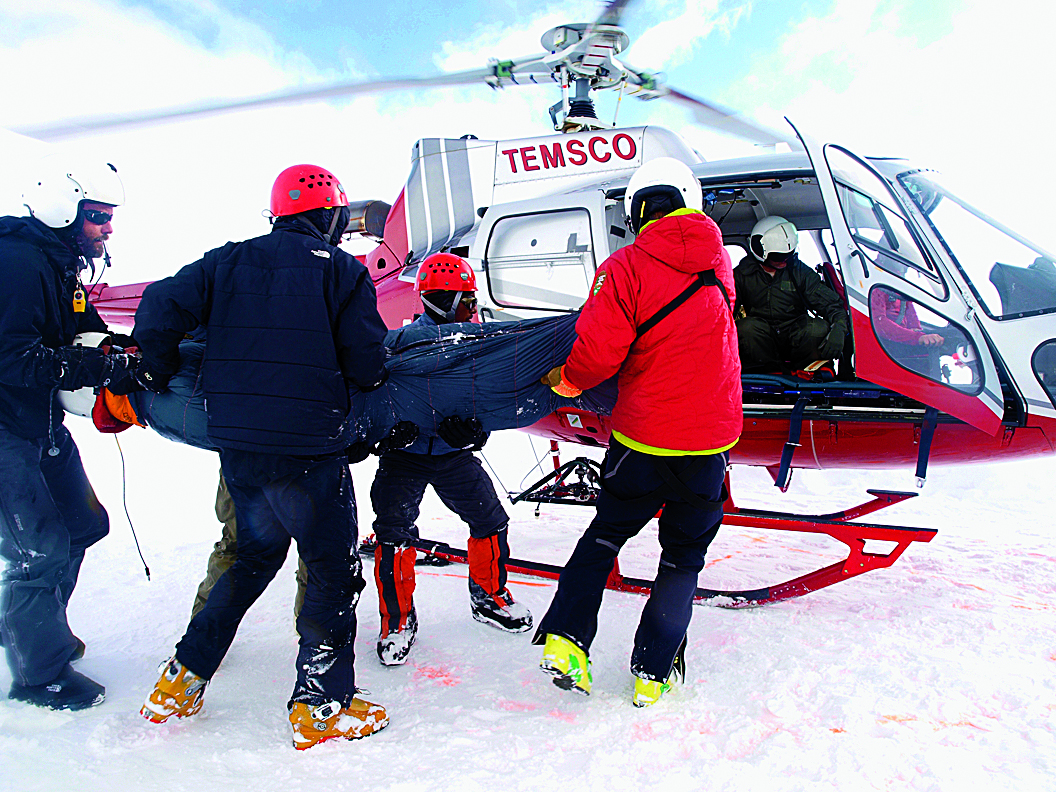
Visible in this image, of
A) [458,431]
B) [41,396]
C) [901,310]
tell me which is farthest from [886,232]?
[41,396]

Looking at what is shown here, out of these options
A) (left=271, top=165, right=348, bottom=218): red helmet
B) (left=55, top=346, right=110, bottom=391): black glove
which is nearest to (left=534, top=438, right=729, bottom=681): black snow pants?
(left=271, top=165, right=348, bottom=218): red helmet

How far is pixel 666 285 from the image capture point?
7.43ft

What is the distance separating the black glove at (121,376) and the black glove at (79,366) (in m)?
0.02

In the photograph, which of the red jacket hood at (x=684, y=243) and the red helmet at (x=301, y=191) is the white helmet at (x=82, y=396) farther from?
the red jacket hood at (x=684, y=243)

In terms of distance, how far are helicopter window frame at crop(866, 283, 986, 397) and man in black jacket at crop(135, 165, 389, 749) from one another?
227cm

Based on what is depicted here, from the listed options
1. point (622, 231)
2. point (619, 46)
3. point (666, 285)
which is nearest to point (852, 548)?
point (666, 285)

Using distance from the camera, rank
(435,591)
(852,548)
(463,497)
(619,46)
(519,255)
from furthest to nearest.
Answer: (619,46)
(519,255)
(435,591)
(852,548)
(463,497)

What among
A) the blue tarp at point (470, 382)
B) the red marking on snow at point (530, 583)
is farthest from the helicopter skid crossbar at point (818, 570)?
the blue tarp at point (470, 382)

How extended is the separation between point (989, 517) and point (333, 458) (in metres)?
5.30

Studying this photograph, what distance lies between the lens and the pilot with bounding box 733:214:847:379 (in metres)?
3.79

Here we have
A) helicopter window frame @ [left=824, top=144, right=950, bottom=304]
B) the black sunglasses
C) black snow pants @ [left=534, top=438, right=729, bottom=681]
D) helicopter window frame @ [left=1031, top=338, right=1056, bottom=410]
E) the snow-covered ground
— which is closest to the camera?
the snow-covered ground

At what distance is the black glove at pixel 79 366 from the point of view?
232cm

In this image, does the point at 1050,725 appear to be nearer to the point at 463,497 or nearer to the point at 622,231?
the point at 463,497

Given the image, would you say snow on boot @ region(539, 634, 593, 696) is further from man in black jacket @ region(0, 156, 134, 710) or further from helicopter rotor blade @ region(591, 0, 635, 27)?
helicopter rotor blade @ region(591, 0, 635, 27)
